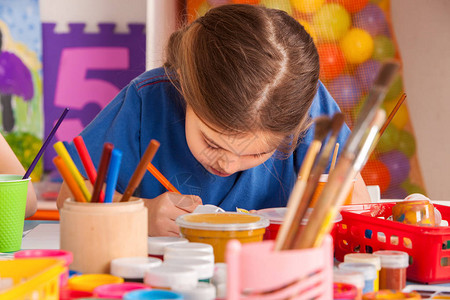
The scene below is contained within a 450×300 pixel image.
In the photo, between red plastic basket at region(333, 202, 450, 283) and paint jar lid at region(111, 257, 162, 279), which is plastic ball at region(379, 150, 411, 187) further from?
paint jar lid at region(111, 257, 162, 279)

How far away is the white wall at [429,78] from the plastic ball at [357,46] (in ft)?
0.97

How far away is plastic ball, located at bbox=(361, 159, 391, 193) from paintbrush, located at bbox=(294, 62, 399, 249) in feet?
5.79

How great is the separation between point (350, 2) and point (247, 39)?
141cm

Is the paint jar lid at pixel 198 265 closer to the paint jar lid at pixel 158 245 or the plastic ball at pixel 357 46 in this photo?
the paint jar lid at pixel 158 245

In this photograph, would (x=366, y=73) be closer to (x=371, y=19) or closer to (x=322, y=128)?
(x=371, y=19)

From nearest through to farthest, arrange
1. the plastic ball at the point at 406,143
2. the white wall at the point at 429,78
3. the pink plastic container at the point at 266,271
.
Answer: the pink plastic container at the point at 266,271 < the plastic ball at the point at 406,143 < the white wall at the point at 429,78

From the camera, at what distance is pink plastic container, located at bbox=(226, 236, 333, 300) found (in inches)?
15.4

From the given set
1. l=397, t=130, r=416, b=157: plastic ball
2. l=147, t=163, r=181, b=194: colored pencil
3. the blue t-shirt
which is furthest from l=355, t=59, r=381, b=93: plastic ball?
l=147, t=163, r=181, b=194: colored pencil

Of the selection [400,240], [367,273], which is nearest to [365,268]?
[367,273]

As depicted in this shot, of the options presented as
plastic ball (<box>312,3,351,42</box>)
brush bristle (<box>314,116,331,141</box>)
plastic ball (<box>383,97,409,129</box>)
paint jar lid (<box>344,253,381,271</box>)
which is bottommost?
paint jar lid (<box>344,253,381,271</box>)

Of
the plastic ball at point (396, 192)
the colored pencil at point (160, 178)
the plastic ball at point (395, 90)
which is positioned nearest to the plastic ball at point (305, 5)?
the plastic ball at point (395, 90)

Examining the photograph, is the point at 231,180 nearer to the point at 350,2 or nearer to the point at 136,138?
the point at 136,138

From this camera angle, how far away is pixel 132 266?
0.55 metres

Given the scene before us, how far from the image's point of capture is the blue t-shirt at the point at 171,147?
3.88 feet
